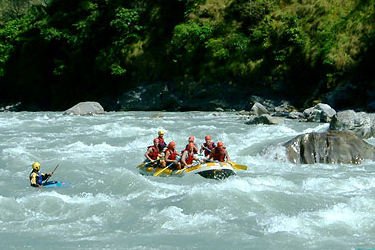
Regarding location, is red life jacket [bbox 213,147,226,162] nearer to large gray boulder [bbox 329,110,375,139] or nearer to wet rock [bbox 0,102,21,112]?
large gray boulder [bbox 329,110,375,139]

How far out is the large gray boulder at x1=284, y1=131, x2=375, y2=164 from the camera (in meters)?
10.7

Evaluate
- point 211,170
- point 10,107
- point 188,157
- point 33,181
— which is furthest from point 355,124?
point 10,107

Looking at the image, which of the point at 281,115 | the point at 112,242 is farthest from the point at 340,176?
the point at 281,115

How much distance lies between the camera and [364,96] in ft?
61.4

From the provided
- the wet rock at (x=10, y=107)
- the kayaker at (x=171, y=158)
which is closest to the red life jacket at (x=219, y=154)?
the kayaker at (x=171, y=158)

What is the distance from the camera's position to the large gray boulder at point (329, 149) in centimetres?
1066

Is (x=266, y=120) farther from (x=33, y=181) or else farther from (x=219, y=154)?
(x=33, y=181)

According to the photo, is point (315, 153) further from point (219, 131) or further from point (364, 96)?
point (364, 96)

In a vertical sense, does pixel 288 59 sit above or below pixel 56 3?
below

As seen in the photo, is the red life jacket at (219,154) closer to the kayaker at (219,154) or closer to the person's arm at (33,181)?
the kayaker at (219,154)

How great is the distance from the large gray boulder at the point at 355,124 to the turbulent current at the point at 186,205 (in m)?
2.17

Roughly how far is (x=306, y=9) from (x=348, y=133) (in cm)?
1292

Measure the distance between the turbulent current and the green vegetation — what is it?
1002 centimetres

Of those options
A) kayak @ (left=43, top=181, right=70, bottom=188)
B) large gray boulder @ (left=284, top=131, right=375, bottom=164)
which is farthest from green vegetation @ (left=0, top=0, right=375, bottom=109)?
kayak @ (left=43, top=181, right=70, bottom=188)
